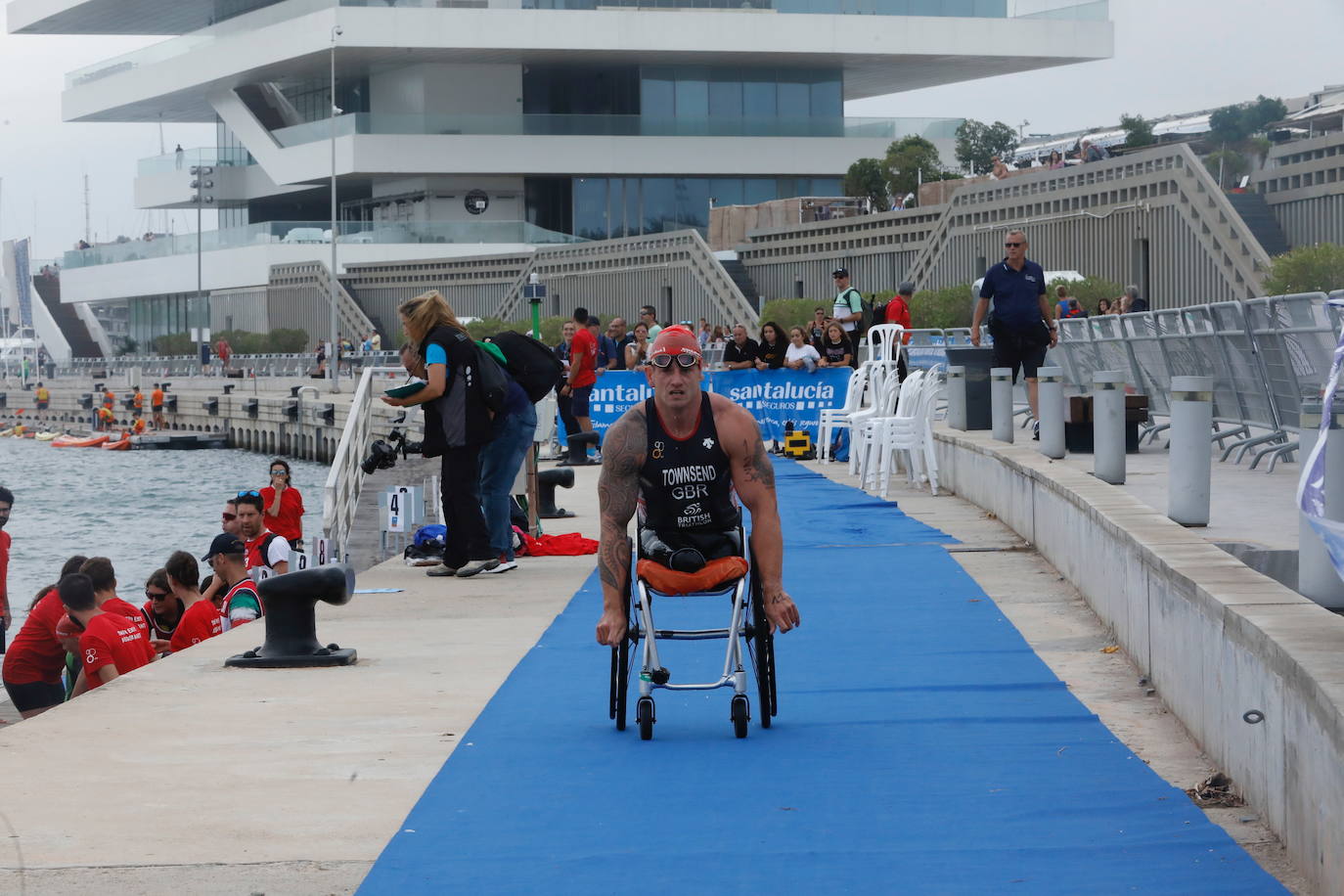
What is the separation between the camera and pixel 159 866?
5398mm

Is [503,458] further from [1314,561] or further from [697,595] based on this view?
[1314,561]

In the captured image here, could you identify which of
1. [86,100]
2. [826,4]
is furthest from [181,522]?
[86,100]

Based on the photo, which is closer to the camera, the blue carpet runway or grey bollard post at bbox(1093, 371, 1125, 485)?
the blue carpet runway

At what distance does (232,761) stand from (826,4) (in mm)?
76144

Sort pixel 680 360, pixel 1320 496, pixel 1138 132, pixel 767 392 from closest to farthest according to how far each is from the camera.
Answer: pixel 1320 496 → pixel 680 360 → pixel 767 392 → pixel 1138 132

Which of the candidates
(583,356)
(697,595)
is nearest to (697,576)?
(697,595)

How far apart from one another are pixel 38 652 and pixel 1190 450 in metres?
7.20

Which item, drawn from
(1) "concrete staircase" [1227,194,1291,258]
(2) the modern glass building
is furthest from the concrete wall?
(2) the modern glass building

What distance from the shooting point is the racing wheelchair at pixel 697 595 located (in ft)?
22.4

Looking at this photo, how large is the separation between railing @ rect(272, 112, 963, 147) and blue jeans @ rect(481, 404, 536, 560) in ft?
223

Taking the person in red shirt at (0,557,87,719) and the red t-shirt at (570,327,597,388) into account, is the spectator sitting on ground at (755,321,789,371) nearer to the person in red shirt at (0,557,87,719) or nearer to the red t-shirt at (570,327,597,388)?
the red t-shirt at (570,327,597,388)

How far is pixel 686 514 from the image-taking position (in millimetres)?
6898

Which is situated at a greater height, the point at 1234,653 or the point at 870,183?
the point at 870,183

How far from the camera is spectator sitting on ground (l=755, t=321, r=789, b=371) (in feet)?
79.7
